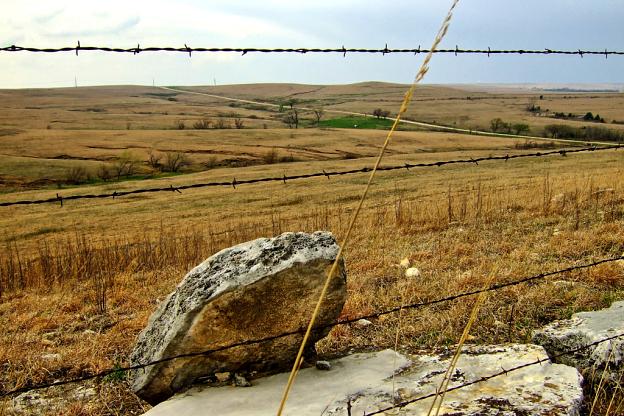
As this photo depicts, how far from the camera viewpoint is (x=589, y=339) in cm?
385

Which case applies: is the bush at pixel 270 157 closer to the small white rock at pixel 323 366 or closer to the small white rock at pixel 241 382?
the small white rock at pixel 323 366

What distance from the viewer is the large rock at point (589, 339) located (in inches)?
143

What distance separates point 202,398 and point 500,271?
13.0ft

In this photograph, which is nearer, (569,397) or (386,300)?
(569,397)

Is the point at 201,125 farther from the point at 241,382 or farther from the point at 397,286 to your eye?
the point at 241,382

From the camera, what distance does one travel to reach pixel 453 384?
344 cm

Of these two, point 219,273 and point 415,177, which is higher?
point 219,273

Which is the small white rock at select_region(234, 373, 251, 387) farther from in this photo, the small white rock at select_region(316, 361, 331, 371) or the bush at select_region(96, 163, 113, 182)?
the bush at select_region(96, 163, 113, 182)

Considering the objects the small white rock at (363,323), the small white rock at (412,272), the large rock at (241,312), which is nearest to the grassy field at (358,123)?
the small white rock at (412,272)

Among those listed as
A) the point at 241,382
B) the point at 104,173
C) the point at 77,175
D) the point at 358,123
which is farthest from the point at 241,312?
the point at 358,123

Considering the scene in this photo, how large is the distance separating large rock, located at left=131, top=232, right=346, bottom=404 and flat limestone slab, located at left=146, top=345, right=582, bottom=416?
0.17 m

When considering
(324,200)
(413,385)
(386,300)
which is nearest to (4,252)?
(324,200)

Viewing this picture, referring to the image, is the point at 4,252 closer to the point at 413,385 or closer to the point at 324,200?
the point at 324,200

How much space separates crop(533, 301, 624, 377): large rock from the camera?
3633mm
